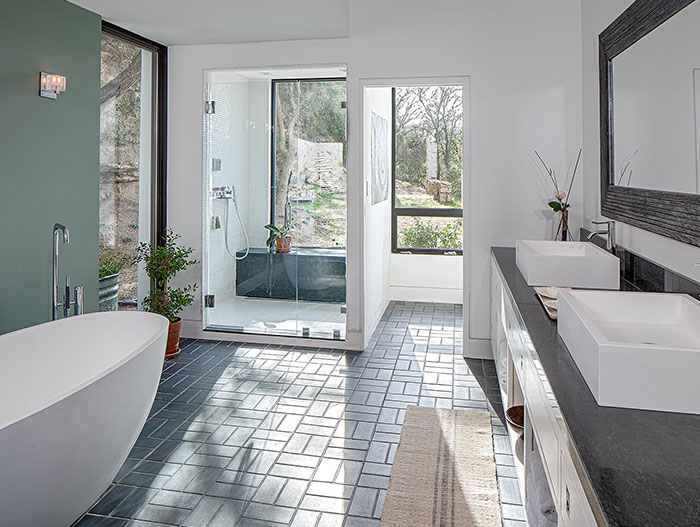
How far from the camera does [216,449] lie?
2852 millimetres

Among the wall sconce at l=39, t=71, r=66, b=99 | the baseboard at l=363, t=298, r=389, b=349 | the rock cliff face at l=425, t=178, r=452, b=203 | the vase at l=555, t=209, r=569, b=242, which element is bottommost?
the baseboard at l=363, t=298, r=389, b=349

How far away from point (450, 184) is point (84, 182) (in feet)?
13.0

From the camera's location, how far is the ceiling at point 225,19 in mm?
3645

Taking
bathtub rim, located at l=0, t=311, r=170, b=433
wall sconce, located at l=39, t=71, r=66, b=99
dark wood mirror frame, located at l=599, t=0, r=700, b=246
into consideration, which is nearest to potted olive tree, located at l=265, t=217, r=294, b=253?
bathtub rim, located at l=0, t=311, r=170, b=433

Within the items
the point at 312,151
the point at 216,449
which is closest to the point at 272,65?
the point at 312,151

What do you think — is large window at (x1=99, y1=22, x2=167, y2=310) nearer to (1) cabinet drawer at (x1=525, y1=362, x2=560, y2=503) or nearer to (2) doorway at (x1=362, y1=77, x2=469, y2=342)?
(2) doorway at (x1=362, y1=77, x2=469, y2=342)

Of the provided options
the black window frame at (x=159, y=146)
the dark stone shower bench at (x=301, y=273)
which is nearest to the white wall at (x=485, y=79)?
the dark stone shower bench at (x=301, y=273)

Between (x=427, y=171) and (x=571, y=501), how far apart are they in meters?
5.42

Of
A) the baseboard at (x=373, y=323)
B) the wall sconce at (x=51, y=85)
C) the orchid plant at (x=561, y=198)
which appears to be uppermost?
the wall sconce at (x=51, y=85)

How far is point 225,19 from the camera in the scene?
157 inches

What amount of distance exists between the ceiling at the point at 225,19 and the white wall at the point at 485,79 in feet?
0.84

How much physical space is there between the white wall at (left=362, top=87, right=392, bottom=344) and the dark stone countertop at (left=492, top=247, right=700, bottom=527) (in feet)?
11.3

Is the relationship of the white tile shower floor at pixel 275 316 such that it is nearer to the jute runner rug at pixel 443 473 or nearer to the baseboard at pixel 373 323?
the baseboard at pixel 373 323

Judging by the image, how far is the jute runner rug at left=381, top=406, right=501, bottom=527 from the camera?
227cm
